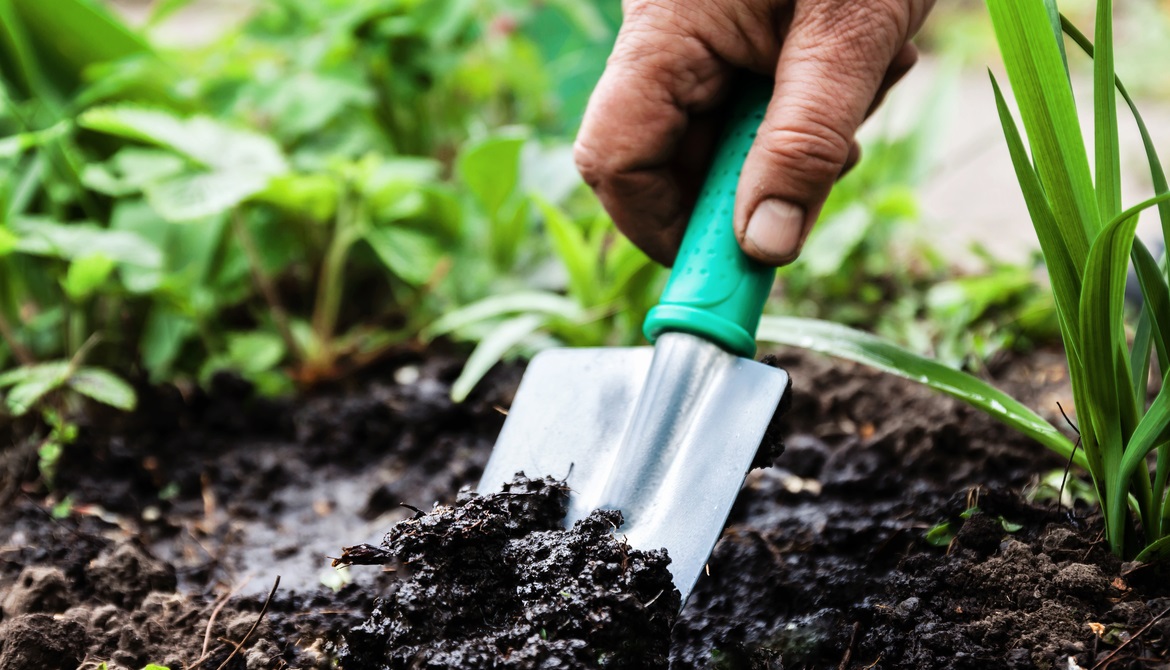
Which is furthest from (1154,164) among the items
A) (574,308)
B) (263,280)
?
(263,280)

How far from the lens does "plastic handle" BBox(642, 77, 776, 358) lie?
1103 mm

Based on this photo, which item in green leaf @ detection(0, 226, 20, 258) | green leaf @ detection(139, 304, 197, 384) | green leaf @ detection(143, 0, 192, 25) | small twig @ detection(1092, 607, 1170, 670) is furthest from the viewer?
green leaf @ detection(143, 0, 192, 25)

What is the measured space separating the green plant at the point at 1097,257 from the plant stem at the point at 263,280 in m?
1.36

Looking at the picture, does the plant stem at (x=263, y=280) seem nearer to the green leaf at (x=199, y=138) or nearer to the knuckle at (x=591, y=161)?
the green leaf at (x=199, y=138)

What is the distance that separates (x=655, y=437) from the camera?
1.07 m

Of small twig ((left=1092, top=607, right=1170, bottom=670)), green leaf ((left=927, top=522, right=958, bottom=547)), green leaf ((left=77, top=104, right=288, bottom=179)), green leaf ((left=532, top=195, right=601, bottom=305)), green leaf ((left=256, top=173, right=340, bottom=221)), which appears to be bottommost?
small twig ((left=1092, top=607, right=1170, bottom=670))

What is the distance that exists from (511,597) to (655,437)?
0.26 metres

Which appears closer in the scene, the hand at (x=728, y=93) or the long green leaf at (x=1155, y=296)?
the long green leaf at (x=1155, y=296)

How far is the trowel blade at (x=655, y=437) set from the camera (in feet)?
3.28

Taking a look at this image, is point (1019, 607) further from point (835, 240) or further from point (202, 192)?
point (202, 192)

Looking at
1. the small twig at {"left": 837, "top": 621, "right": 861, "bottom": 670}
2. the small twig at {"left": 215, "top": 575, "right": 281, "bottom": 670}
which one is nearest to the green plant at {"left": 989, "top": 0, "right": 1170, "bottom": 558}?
the small twig at {"left": 837, "top": 621, "right": 861, "bottom": 670}

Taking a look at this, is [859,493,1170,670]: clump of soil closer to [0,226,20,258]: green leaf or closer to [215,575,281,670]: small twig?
[215,575,281,670]: small twig

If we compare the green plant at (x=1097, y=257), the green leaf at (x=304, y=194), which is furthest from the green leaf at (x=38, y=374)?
the green plant at (x=1097, y=257)

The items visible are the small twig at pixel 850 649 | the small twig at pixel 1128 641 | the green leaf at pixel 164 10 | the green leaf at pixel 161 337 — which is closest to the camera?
the small twig at pixel 1128 641
